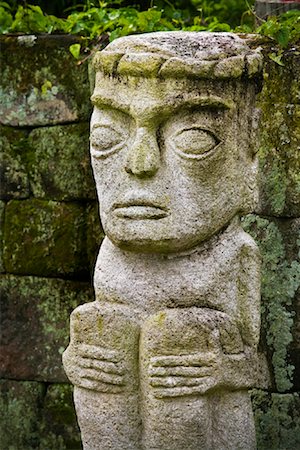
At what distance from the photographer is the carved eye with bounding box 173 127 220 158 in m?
4.55

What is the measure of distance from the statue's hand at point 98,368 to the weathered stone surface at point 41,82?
1604 millimetres

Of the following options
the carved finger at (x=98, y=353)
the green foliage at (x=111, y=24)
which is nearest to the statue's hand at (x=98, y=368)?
the carved finger at (x=98, y=353)

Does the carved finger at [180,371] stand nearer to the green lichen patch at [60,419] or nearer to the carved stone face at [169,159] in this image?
the carved stone face at [169,159]

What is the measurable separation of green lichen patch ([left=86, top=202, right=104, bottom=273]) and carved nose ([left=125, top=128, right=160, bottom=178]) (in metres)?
1.41

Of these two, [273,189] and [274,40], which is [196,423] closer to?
[273,189]

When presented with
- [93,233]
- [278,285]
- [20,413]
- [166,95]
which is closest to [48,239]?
[93,233]

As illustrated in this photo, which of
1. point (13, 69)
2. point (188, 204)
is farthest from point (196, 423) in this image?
point (13, 69)

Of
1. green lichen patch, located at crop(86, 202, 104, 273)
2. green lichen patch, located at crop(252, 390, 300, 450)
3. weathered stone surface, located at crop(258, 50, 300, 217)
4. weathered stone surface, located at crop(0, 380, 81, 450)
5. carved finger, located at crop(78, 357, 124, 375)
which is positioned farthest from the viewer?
weathered stone surface, located at crop(0, 380, 81, 450)

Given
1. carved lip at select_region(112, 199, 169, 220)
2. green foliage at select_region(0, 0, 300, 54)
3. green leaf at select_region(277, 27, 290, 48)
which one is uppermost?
green leaf at select_region(277, 27, 290, 48)

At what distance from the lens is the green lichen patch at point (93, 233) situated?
19.5 feet

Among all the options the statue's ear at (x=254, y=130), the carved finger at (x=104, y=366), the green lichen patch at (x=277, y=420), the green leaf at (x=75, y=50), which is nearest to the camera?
the carved finger at (x=104, y=366)

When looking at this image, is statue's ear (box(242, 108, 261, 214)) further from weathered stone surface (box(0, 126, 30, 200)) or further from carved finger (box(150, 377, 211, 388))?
weathered stone surface (box(0, 126, 30, 200))

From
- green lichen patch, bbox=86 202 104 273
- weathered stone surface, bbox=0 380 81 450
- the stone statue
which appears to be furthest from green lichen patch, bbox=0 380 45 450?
A: the stone statue

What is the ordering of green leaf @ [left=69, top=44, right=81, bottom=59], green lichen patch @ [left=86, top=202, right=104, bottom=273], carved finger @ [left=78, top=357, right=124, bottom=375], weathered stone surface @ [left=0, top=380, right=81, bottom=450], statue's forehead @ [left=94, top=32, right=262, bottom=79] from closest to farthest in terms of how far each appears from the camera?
1. statue's forehead @ [left=94, top=32, right=262, bottom=79]
2. carved finger @ [left=78, top=357, right=124, bottom=375]
3. green leaf @ [left=69, top=44, right=81, bottom=59]
4. green lichen patch @ [left=86, top=202, right=104, bottom=273]
5. weathered stone surface @ [left=0, top=380, right=81, bottom=450]
